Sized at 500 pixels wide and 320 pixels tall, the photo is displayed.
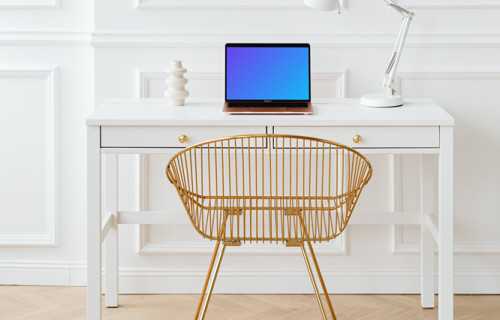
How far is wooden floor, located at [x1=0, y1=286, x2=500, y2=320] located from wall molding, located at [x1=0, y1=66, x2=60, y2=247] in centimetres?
20

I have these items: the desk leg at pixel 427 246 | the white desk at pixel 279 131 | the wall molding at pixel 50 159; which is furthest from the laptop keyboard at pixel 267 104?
the wall molding at pixel 50 159

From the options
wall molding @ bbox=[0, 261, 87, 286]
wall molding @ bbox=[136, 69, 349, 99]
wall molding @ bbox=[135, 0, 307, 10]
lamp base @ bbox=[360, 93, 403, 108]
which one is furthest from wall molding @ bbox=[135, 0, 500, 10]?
wall molding @ bbox=[0, 261, 87, 286]

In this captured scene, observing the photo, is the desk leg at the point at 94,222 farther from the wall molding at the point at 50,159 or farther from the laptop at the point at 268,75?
the wall molding at the point at 50,159

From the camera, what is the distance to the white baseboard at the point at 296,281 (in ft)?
11.2

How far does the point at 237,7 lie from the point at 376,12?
1.81 ft

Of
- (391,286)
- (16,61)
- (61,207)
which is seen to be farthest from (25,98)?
(391,286)

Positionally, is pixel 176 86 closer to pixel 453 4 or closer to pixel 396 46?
pixel 396 46

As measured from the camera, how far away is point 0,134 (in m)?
3.45

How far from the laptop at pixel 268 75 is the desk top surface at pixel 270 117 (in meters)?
0.09

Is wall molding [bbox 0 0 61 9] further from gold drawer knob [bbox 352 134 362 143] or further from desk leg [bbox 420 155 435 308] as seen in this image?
desk leg [bbox 420 155 435 308]

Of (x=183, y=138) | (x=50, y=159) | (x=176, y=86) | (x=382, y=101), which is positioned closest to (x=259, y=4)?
(x=176, y=86)

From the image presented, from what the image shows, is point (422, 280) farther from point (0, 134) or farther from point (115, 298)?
point (0, 134)

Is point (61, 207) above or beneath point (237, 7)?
beneath

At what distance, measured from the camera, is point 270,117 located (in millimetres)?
2781
